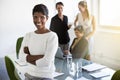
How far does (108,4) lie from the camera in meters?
4.45

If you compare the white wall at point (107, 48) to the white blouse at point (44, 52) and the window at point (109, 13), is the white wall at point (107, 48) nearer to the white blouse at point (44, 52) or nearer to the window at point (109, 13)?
the window at point (109, 13)

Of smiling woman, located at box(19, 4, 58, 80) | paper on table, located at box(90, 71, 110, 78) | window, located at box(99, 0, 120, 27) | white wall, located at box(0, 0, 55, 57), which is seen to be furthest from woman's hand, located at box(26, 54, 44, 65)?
window, located at box(99, 0, 120, 27)

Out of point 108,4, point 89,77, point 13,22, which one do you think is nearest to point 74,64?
point 89,77

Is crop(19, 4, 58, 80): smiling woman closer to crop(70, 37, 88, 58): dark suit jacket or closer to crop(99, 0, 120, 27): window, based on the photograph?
crop(70, 37, 88, 58): dark suit jacket

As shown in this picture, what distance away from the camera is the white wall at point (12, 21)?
155 inches

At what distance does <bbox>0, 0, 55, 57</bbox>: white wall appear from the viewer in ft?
12.9

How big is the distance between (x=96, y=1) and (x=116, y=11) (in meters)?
0.60

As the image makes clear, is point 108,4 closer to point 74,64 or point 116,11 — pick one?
point 116,11

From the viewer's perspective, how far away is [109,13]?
446 centimetres

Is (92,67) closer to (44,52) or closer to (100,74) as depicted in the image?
(100,74)

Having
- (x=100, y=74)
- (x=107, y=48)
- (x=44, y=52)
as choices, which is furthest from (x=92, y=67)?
(x=107, y=48)

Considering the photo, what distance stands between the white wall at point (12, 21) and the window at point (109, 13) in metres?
1.50

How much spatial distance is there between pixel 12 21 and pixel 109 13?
2.16 metres

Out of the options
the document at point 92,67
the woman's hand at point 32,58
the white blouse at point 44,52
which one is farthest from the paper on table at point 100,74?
the woman's hand at point 32,58
